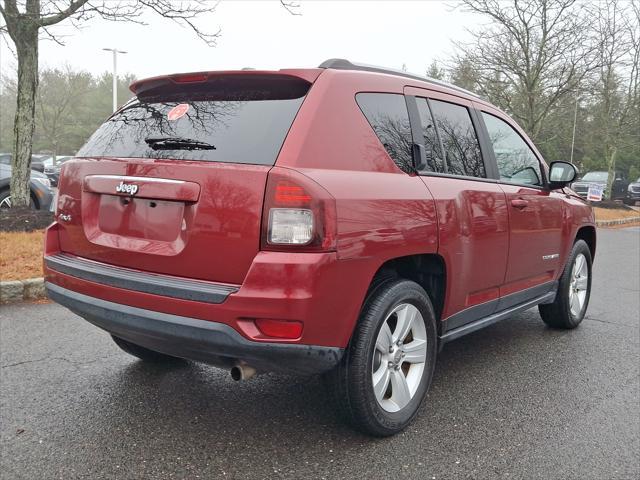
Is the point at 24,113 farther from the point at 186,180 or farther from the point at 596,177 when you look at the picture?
the point at 596,177

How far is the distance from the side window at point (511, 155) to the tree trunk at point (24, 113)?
7341 millimetres

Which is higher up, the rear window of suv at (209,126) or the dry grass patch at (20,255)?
the rear window of suv at (209,126)

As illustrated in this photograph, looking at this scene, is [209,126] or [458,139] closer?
[209,126]

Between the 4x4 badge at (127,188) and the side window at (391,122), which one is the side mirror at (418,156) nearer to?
the side window at (391,122)

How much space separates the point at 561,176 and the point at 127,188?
3311 mm

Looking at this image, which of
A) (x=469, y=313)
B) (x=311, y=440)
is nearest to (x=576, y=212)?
(x=469, y=313)

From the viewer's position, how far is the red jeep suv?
229 cm

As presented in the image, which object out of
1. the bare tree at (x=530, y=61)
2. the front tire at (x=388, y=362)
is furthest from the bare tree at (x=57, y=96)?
the front tire at (x=388, y=362)

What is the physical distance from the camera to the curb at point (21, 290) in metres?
5.11

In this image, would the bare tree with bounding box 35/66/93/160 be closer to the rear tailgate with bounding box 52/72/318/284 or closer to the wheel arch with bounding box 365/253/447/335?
the rear tailgate with bounding box 52/72/318/284

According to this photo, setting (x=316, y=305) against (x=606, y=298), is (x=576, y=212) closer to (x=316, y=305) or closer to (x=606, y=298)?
(x=606, y=298)

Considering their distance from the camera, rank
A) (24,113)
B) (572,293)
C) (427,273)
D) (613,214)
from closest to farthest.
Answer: (427,273) → (572,293) → (24,113) → (613,214)

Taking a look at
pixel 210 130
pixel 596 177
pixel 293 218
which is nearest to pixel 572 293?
pixel 293 218

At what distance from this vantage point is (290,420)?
9.69 ft
